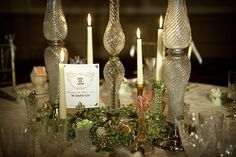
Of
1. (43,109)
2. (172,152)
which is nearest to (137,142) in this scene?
(172,152)

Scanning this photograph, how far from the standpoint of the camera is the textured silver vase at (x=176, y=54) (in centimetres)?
162

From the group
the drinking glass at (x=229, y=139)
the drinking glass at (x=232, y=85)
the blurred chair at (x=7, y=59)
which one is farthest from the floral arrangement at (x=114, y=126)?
the blurred chair at (x=7, y=59)

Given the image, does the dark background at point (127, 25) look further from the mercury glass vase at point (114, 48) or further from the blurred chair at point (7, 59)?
the mercury glass vase at point (114, 48)

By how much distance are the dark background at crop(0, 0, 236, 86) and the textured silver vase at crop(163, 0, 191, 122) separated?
4.11 metres

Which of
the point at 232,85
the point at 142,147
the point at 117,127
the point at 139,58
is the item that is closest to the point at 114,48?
the point at 139,58

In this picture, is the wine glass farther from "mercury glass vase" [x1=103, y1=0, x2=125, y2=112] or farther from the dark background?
the dark background

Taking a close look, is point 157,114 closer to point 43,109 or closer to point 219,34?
point 43,109

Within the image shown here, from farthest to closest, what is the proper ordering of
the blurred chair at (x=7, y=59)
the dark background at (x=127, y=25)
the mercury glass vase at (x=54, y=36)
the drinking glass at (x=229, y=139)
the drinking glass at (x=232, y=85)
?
the dark background at (x=127, y=25) < the blurred chair at (x=7, y=59) < the drinking glass at (x=232, y=85) < the mercury glass vase at (x=54, y=36) < the drinking glass at (x=229, y=139)

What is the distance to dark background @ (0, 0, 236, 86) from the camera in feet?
18.9

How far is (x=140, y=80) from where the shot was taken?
6.03 feet

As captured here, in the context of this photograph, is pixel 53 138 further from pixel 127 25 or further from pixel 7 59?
pixel 127 25

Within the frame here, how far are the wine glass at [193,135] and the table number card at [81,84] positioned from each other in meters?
0.46

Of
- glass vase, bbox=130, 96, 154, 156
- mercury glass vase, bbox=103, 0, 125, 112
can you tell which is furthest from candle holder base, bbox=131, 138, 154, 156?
mercury glass vase, bbox=103, 0, 125, 112

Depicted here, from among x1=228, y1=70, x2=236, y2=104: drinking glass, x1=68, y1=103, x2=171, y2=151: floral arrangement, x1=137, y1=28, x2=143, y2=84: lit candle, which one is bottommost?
x1=68, y1=103, x2=171, y2=151: floral arrangement
